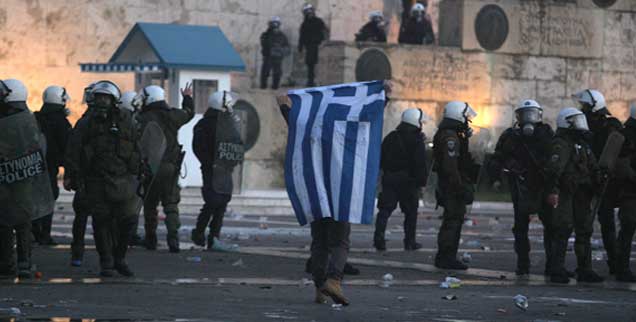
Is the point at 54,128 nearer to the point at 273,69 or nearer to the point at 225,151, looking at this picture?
the point at 225,151

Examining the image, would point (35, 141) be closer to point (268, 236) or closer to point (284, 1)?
point (268, 236)

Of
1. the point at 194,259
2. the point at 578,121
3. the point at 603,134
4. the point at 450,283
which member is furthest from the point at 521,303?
the point at 194,259

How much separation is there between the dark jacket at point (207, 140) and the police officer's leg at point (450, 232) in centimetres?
346

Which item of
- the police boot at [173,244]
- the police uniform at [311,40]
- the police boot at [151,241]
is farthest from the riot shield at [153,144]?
the police uniform at [311,40]

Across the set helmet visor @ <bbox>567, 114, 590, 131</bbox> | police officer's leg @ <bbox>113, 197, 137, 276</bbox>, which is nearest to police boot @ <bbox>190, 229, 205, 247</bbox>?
police officer's leg @ <bbox>113, 197, 137, 276</bbox>

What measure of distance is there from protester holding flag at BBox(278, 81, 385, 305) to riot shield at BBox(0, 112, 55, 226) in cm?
253

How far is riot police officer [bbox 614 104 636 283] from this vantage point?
1742cm

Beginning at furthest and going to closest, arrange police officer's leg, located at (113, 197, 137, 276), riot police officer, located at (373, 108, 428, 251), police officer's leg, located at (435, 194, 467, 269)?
1. riot police officer, located at (373, 108, 428, 251)
2. police officer's leg, located at (435, 194, 467, 269)
3. police officer's leg, located at (113, 197, 137, 276)

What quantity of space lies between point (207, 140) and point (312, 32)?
689 inches

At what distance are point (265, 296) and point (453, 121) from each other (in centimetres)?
492

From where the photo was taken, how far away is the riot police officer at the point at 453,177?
18453 millimetres

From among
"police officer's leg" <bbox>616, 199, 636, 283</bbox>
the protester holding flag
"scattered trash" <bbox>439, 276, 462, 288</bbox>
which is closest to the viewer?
the protester holding flag

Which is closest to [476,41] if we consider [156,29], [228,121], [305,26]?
[305,26]

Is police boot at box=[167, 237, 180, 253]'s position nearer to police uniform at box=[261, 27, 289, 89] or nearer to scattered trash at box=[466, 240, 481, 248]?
scattered trash at box=[466, 240, 481, 248]
